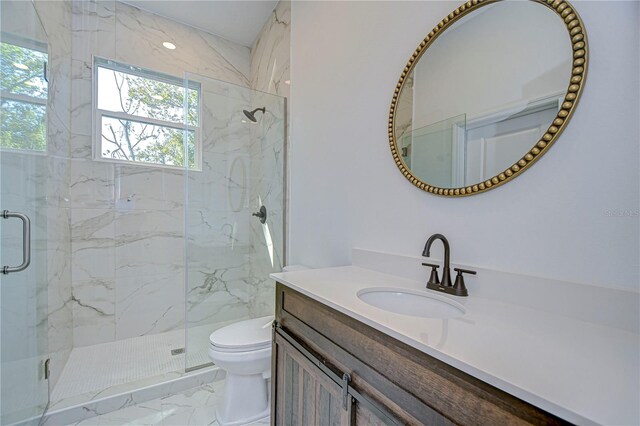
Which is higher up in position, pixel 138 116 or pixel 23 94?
pixel 138 116

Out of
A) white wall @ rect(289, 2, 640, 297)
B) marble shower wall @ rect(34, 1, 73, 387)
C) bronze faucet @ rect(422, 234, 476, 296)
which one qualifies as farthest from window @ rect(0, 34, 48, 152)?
bronze faucet @ rect(422, 234, 476, 296)

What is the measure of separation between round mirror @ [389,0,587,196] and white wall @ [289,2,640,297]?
0.16 ft

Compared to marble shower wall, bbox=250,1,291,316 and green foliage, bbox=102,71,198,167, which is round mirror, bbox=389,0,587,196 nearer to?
marble shower wall, bbox=250,1,291,316

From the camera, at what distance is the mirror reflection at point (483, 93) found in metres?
0.84

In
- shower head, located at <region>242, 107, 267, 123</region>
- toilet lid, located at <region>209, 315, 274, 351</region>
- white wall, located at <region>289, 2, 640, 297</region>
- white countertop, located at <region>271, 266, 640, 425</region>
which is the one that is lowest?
toilet lid, located at <region>209, 315, 274, 351</region>

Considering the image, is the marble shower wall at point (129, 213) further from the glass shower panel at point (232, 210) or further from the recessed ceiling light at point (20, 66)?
the recessed ceiling light at point (20, 66)

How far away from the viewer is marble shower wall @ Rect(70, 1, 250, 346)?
89.0 inches

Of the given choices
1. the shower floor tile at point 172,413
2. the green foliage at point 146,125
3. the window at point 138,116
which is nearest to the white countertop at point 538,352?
the shower floor tile at point 172,413

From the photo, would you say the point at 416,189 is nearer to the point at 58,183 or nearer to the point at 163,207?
the point at 163,207

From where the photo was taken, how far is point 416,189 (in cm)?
121

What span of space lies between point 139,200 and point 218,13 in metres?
1.79

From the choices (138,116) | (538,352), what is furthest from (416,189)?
(138,116)

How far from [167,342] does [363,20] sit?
2810 millimetres

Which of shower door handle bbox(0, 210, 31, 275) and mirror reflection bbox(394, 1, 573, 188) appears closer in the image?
mirror reflection bbox(394, 1, 573, 188)
